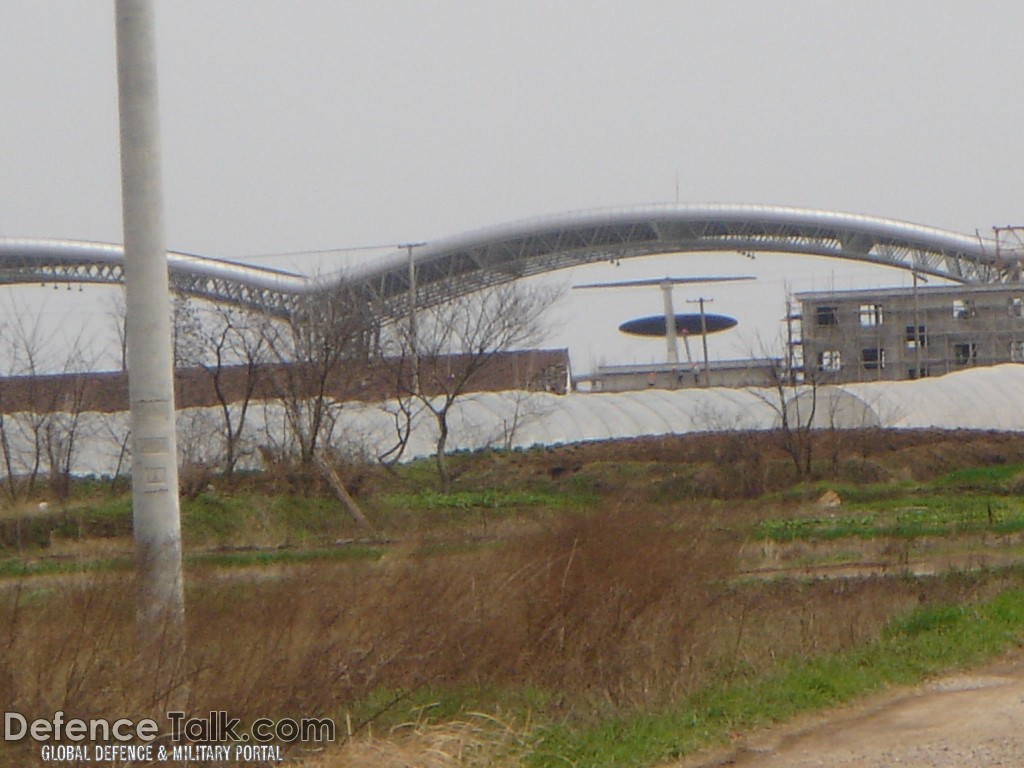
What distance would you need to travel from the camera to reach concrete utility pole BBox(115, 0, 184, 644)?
24.5ft

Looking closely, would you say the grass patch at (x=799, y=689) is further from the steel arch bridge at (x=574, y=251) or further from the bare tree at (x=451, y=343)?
the steel arch bridge at (x=574, y=251)

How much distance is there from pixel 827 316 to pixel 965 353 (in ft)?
22.2

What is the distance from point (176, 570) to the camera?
730 centimetres

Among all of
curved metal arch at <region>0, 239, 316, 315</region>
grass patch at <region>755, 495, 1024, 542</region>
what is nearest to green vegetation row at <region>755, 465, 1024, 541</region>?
grass patch at <region>755, 495, 1024, 542</region>

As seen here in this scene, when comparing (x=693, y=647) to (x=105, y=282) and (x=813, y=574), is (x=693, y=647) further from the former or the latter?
(x=105, y=282)

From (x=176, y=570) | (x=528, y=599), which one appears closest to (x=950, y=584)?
(x=528, y=599)

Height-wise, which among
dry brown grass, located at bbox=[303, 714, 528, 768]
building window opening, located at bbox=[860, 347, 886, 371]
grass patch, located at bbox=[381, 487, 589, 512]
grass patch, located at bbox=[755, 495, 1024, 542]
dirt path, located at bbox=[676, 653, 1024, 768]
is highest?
building window opening, located at bbox=[860, 347, 886, 371]

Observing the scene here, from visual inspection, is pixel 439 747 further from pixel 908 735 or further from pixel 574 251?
pixel 574 251

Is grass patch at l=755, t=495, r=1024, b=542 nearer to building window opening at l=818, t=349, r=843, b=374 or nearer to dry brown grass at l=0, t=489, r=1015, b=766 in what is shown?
dry brown grass at l=0, t=489, r=1015, b=766

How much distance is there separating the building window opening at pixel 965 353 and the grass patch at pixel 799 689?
173 feet

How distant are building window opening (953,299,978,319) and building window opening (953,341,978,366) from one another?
4.36ft

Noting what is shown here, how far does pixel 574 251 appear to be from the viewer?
62531 millimetres

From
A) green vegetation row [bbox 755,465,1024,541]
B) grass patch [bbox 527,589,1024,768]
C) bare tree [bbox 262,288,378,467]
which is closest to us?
grass patch [bbox 527,589,1024,768]

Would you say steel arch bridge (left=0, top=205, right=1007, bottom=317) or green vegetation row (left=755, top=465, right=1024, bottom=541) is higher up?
steel arch bridge (left=0, top=205, right=1007, bottom=317)
